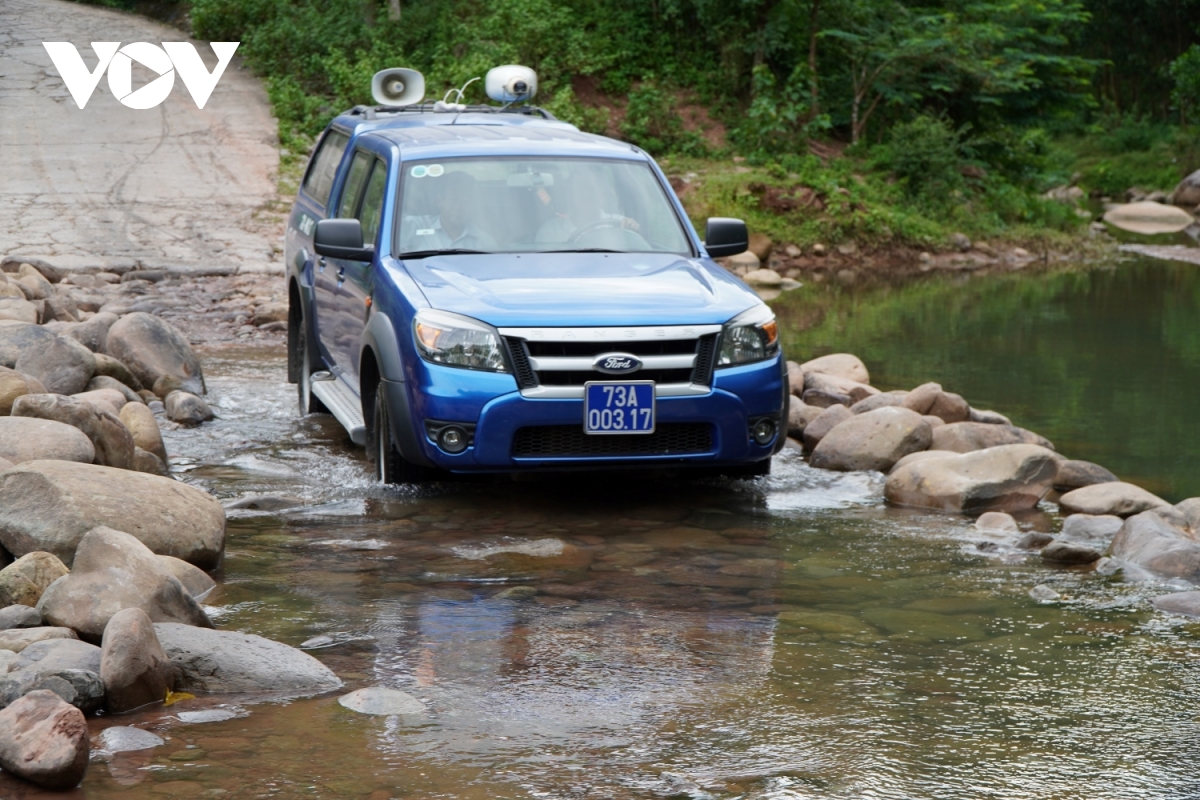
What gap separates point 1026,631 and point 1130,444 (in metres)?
4.72

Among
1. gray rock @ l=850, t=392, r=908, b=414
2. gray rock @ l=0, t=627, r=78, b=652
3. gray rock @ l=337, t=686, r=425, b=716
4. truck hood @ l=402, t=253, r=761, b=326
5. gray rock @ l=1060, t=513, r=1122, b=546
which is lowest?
gray rock @ l=850, t=392, r=908, b=414

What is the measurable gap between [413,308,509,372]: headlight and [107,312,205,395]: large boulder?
146 inches

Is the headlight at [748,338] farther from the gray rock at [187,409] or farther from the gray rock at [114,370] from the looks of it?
the gray rock at [114,370]

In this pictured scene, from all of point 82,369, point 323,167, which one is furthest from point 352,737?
point 323,167

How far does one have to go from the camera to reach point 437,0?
2681 centimetres

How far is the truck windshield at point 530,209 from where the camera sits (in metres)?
7.64

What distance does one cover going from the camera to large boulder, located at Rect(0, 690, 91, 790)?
12.4ft

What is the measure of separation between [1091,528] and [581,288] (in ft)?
8.47

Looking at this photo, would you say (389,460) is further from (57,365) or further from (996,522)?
(996,522)

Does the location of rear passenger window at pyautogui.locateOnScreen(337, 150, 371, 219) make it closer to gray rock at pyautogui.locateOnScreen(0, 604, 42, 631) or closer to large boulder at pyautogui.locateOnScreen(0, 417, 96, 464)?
large boulder at pyautogui.locateOnScreen(0, 417, 96, 464)

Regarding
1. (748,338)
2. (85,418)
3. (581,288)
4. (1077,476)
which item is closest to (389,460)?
(581,288)

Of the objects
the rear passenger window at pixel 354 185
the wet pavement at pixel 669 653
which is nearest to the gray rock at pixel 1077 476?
the wet pavement at pixel 669 653

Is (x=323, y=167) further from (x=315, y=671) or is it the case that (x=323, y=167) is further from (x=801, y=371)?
(x=315, y=671)

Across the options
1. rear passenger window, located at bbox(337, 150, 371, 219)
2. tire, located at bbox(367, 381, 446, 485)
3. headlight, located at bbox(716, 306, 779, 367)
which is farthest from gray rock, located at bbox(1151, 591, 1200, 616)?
rear passenger window, located at bbox(337, 150, 371, 219)
